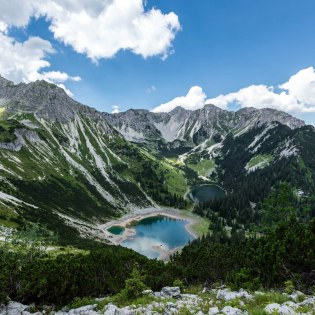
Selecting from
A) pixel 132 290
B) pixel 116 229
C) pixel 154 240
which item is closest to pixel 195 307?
pixel 132 290

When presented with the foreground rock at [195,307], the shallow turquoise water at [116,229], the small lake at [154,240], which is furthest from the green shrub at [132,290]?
the shallow turquoise water at [116,229]

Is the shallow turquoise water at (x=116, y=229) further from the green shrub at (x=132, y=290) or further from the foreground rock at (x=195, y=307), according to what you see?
the foreground rock at (x=195, y=307)

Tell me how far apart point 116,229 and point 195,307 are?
177629mm

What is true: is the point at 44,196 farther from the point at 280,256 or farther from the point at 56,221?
the point at 280,256

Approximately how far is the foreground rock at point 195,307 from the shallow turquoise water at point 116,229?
6477 inches

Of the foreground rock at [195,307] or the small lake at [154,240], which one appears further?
the small lake at [154,240]

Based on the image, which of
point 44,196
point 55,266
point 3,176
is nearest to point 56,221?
point 44,196

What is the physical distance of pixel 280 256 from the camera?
2870 cm

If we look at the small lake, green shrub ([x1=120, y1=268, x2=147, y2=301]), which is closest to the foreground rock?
green shrub ([x1=120, y1=268, x2=147, y2=301])

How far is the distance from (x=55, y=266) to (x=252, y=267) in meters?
20.7

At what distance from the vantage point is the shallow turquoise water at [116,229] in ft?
612

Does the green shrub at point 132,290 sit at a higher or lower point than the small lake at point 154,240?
higher

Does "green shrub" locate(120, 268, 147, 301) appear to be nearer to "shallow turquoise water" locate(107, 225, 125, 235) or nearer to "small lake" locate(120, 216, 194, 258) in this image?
"small lake" locate(120, 216, 194, 258)

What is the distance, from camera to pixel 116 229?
193 metres
